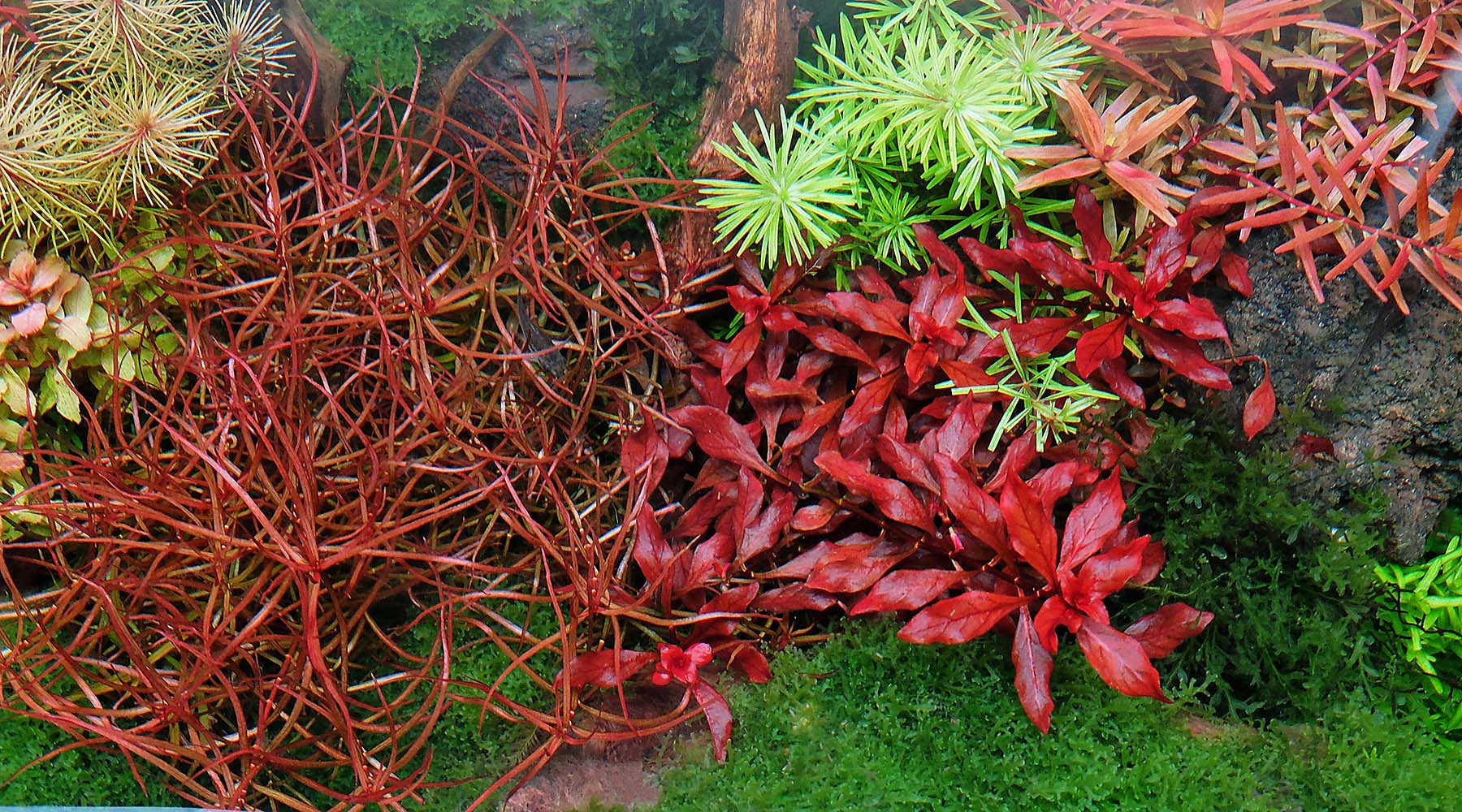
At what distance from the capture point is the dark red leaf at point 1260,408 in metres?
1.94

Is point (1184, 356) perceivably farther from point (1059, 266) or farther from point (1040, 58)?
point (1040, 58)

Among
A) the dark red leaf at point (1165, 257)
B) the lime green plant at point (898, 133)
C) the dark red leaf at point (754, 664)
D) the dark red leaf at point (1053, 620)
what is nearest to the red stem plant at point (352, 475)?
A: the dark red leaf at point (754, 664)

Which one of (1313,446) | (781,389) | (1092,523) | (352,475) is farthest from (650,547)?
(1313,446)

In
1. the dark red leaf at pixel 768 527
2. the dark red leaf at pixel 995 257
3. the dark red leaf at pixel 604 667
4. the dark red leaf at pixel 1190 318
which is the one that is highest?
the dark red leaf at pixel 995 257

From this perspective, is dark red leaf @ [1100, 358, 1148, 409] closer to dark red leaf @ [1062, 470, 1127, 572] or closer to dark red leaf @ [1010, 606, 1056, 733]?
dark red leaf @ [1062, 470, 1127, 572]

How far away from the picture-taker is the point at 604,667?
189 centimetres

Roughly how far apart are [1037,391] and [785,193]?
726 millimetres

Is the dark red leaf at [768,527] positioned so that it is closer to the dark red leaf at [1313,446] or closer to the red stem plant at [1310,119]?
the red stem plant at [1310,119]

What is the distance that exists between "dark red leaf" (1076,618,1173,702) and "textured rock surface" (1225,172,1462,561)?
70 cm

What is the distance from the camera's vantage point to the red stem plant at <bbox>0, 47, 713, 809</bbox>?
181 centimetres

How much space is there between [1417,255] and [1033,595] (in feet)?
3.36

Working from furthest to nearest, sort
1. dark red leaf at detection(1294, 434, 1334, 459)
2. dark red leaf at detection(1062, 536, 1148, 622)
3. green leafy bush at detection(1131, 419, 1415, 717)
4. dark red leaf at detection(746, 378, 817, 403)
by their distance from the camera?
dark red leaf at detection(746, 378, 817, 403)
dark red leaf at detection(1294, 434, 1334, 459)
green leafy bush at detection(1131, 419, 1415, 717)
dark red leaf at detection(1062, 536, 1148, 622)

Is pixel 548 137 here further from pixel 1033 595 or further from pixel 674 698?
pixel 1033 595

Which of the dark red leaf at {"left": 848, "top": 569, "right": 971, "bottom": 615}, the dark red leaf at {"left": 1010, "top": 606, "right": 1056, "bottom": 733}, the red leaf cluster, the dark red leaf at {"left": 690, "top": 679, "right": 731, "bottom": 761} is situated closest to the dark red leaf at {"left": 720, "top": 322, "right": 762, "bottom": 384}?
the red leaf cluster
